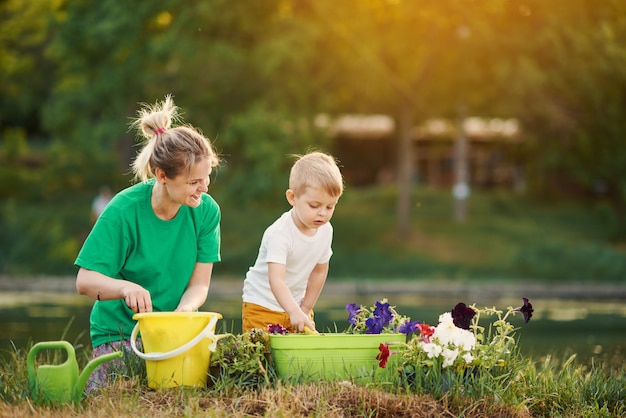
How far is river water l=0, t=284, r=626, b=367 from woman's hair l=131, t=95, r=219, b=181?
287 cm

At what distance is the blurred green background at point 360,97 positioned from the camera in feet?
63.4

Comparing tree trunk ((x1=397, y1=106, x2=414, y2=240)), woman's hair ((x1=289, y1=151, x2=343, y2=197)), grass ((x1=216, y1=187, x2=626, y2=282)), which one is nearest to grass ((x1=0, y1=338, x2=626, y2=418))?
woman's hair ((x1=289, y1=151, x2=343, y2=197))

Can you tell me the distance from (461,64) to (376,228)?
4.21 metres

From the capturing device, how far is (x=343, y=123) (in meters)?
30.5

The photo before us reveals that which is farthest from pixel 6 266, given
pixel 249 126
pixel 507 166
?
pixel 507 166

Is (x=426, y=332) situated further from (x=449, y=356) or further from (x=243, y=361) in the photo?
(x=243, y=361)

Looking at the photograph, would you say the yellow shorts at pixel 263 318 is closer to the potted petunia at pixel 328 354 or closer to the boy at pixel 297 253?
the boy at pixel 297 253

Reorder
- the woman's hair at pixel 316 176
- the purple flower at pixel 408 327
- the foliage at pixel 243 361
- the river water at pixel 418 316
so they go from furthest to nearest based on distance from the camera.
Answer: the river water at pixel 418 316 → the woman's hair at pixel 316 176 → the purple flower at pixel 408 327 → the foliage at pixel 243 361

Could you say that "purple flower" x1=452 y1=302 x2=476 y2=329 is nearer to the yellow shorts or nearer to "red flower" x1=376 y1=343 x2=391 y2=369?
"red flower" x1=376 y1=343 x2=391 y2=369

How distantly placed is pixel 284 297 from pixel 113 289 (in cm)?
78

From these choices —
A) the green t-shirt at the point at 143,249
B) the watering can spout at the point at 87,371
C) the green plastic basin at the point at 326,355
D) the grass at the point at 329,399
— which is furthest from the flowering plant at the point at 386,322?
the watering can spout at the point at 87,371

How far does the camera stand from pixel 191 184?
15.2ft

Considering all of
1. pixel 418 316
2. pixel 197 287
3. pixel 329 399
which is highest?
pixel 197 287

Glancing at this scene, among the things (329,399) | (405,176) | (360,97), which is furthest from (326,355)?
(360,97)
